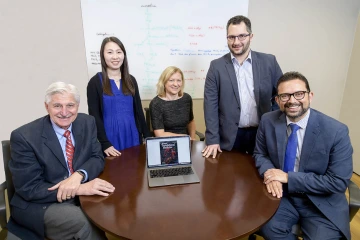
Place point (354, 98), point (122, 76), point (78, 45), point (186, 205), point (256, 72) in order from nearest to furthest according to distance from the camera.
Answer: point (186, 205) < point (256, 72) < point (122, 76) < point (78, 45) < point (354, 98)

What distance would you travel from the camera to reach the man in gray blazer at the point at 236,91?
1.97 metres

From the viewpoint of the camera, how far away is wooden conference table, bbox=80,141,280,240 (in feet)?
3.36

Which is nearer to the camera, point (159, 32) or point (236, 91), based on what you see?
point (236, 91)

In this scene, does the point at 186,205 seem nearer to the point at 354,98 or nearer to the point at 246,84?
the point at 246,84

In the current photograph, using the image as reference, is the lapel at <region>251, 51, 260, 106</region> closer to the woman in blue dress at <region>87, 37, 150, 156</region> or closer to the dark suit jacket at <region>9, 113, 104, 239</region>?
the woman in blue dress at <region>87, 37, 150, 156</region>

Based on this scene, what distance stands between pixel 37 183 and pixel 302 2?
3.42 meters

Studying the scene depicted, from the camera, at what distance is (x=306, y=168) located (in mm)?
1481

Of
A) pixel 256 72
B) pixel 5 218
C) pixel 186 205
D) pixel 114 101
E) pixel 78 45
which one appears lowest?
pixel 5 218

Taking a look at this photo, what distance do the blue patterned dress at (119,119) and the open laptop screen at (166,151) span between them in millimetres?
669

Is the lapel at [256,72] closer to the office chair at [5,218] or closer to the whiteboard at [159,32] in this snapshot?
the whiteboard at [159,32]

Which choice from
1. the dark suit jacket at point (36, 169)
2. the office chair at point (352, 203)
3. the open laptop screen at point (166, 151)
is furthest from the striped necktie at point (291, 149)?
the dark suit jacket at point (36, 169)

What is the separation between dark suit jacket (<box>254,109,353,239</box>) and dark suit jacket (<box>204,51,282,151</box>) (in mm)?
511

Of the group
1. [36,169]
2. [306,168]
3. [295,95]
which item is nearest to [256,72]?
[295,95]

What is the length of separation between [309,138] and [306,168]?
182 mm
